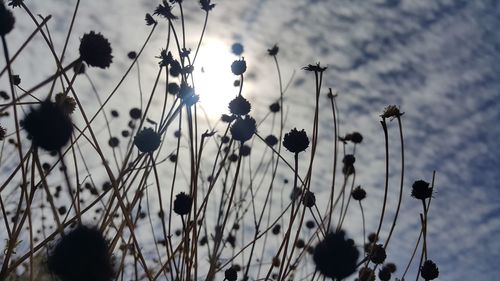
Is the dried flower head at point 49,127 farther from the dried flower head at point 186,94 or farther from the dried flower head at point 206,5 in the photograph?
the dried flower head at point 206,5

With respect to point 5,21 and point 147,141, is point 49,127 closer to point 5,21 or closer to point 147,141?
point 5,21

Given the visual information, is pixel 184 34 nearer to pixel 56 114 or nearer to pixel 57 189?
pixel 56 114

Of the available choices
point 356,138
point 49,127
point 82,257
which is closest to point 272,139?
point 356,138

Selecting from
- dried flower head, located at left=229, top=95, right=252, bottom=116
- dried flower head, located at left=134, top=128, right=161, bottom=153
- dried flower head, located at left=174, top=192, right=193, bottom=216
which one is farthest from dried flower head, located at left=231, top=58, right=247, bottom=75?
dried flower head, located at left=134, top=128, right=161, bottom=153

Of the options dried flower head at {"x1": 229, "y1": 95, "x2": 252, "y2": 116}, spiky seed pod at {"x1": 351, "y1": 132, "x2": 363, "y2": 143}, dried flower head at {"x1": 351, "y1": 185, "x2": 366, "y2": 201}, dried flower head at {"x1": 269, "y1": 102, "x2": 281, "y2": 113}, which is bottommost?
dried flower head at {"x1": 229, "y1": 95, "x2": 252, "y2": 116}

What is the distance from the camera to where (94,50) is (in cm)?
163

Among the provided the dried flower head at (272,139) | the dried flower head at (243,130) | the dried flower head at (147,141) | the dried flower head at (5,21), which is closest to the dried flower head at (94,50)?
the dried flower head at (5,21)

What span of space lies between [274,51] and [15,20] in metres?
3.12

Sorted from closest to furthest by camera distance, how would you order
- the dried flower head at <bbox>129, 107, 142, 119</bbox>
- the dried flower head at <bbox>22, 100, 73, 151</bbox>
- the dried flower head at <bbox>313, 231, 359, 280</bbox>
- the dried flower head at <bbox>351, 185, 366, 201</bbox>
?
the dried flower head at <bbox>22, 100, 73, 151</bbox> → the dried flower head at <bbox>313, 231, 359, 280</bbox> → the dried flower head at <bbox>351, 185, 366, 201</bbox> → the dried flower head at <bbox>129, 107, 142, 119</bbox>

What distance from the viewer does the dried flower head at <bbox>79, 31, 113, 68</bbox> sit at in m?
1.62

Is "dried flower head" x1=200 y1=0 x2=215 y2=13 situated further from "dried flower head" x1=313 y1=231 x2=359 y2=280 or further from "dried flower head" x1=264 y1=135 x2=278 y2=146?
"dried flower head" x1=313 y1=231 x2=359 y2=280

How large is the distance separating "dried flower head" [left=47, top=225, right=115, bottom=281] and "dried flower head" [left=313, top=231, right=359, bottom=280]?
0.72 meters

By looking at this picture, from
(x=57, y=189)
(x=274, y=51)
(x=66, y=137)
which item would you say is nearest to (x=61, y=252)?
(x=66, y=137)

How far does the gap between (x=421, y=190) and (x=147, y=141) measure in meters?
1.39
